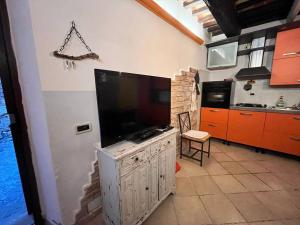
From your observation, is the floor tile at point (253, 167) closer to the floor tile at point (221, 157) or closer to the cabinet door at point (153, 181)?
the floor tile at point (221, 157)

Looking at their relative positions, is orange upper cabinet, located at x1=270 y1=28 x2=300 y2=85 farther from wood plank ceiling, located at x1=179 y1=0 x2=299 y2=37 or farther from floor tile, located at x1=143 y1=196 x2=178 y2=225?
floor tile, located at x1=143 y1=196 x2=178 y2=225

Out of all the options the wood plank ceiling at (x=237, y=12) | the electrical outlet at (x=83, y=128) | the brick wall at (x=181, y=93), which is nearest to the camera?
the electrical outlet at (x=83, y=128)

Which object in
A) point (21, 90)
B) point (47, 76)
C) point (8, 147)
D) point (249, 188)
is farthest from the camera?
point (249, 188)

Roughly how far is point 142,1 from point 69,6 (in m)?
0.93

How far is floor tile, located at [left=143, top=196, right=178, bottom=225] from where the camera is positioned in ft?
4.69

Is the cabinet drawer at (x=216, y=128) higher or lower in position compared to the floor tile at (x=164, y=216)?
higher

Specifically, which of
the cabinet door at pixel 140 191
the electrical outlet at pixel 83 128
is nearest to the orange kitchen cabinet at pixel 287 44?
the cabinet door at pixel 140 191

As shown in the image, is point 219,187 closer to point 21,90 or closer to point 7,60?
point 21,90

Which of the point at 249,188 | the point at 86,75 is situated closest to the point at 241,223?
the point at 249,188

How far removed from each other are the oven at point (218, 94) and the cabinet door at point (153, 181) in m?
2.51

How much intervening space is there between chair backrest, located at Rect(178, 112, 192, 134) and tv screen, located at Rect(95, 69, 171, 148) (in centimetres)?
102

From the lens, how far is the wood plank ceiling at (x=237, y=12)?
2047 mm

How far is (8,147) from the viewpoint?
140 centimetres

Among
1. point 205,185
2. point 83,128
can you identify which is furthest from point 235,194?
point 83,128
